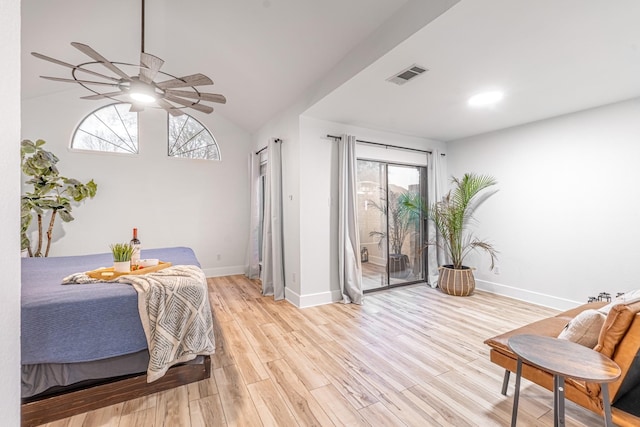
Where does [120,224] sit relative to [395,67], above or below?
below

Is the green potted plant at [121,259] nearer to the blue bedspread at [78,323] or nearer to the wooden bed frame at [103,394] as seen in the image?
the blue bedspread at [78,323]

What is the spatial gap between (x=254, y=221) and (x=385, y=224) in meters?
2.35

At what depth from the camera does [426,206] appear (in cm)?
490

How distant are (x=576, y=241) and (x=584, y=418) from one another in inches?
102

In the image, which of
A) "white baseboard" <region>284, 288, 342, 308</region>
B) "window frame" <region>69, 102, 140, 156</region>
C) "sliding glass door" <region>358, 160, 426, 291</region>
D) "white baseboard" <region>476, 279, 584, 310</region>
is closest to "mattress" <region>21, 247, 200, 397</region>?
"white baseboard" <region>284, 288, 342, 308</region>

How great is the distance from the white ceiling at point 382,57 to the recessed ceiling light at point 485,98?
103 mm

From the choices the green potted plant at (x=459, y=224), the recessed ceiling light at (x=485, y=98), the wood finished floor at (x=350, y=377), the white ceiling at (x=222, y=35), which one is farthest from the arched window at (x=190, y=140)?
the recessed ceiling light at (x=485, y=98)

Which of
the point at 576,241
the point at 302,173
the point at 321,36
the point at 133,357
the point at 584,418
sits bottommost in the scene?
the point at 584,418

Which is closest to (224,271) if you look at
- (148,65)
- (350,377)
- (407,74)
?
(350,377)

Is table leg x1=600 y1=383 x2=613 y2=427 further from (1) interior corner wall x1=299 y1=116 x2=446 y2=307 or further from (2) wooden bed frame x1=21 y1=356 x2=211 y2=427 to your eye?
(1) interior corner wall x1=299 y1=116 x2=446 y2=307

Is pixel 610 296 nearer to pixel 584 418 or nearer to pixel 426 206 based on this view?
pixel 584 418

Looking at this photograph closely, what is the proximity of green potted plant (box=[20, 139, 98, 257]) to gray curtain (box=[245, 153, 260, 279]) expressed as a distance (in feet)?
7.84

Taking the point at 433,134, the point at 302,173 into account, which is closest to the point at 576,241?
the point at 433,134

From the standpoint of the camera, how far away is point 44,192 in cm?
380
